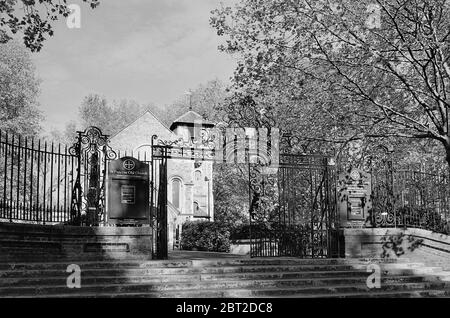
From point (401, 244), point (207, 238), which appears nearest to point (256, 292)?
point (401, 244)

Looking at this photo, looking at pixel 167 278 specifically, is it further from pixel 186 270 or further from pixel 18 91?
pixel 18 91

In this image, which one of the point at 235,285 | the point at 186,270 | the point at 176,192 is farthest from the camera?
the point at 176,192

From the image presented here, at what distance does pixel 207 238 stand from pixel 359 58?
563 inches

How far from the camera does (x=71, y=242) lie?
12.7 metres

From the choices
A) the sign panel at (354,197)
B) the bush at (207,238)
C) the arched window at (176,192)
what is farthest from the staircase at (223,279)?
the arched window at (176,192)

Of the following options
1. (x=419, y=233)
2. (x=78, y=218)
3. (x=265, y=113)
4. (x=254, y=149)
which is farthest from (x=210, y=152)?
(x=265, y=113)

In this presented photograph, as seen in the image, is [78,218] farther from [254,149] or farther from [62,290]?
[254,149]

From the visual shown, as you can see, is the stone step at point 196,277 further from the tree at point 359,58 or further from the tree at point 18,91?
the tree at point 18,91

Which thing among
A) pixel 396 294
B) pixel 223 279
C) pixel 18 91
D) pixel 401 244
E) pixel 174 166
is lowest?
pixel 396 294

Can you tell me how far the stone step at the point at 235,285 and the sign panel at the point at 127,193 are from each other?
3000 millimetres

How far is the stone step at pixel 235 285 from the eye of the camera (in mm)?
10070
